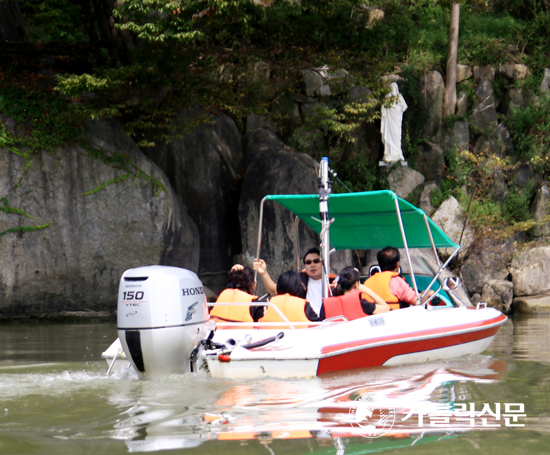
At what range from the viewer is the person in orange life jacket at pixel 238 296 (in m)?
5.88

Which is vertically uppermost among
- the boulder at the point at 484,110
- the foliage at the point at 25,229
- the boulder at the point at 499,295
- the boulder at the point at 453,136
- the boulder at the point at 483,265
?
the boulder at the point at 484,110

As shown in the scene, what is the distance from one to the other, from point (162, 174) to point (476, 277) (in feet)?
25.5

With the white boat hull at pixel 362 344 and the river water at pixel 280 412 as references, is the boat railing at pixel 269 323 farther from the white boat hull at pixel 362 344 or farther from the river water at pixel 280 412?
the river water at pixel 280 412

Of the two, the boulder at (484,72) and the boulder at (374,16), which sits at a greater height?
the boulder at (374,16)

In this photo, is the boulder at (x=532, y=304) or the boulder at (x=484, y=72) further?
the boulder at (x=484, y=72)

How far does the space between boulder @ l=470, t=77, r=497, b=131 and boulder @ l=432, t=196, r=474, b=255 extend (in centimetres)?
308

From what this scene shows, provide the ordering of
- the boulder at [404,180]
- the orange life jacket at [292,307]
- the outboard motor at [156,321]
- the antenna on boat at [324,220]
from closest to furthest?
the outboard motor at [156,321], the orange life jacket at [292,307], the antenna on boat at [324,220], the boulder at [404,180]

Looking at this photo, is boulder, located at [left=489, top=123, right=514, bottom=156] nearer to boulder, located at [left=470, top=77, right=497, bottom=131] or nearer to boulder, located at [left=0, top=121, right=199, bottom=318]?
boulder, located at [left=470, top=77, right=497, bottom=131]

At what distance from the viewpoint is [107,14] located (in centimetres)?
1334

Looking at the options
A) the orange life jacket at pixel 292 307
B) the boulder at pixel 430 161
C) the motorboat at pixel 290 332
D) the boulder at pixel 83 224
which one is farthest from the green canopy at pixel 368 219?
the boulder at pixel 430 161

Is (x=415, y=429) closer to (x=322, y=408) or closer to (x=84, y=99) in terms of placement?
(x=322, y=408)

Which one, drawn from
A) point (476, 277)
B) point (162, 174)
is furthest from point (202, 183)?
point (476, 277)

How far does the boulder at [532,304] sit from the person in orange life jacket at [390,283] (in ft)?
28.4

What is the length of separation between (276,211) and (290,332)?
353 inches
